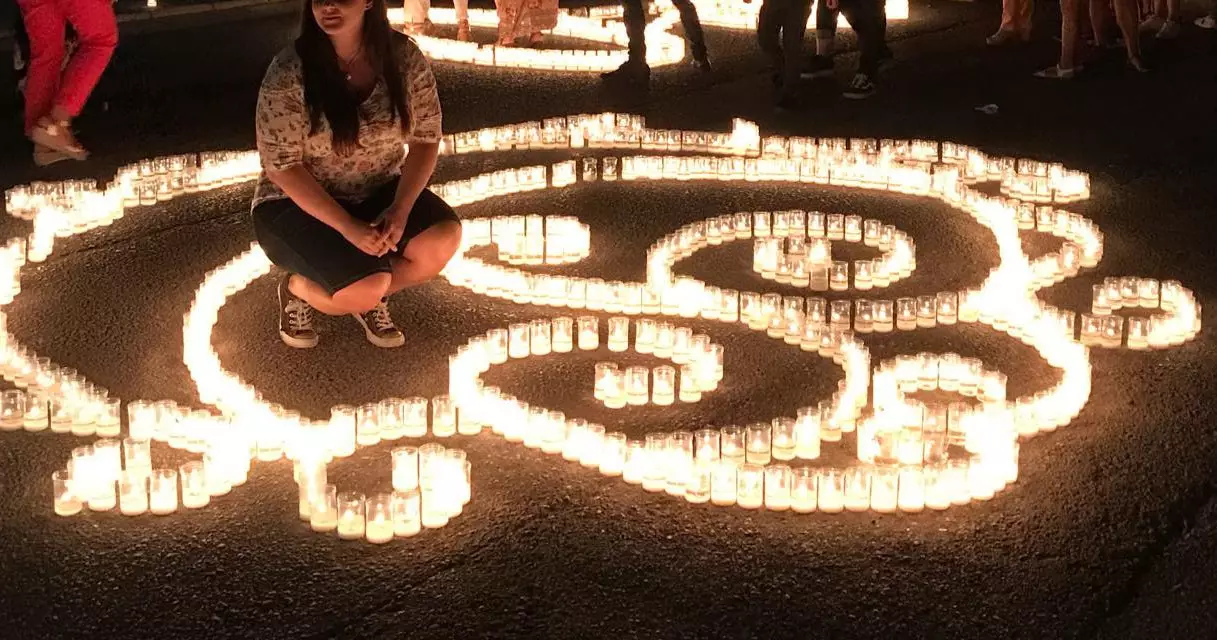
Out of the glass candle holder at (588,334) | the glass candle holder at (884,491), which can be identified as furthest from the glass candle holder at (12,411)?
the glass candle holder at (884,491)

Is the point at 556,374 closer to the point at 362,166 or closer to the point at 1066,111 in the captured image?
the point at 362,166

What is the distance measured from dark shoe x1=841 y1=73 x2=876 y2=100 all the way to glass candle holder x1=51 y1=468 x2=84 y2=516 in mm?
8134

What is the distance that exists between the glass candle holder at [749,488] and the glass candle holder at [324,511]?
1.45 metres

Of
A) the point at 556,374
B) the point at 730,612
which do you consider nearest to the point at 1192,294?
the point at 556,374

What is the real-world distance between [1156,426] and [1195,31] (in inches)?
401

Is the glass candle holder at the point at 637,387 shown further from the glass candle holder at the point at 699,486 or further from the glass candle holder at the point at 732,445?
the glass candle holder at the point at 699,486

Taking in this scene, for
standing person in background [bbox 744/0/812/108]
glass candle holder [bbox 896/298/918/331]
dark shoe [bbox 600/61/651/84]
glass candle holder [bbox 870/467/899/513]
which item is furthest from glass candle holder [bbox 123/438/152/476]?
dark shoe [bbox 600/61/651/84]

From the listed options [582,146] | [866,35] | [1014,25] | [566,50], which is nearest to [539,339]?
[582,146]

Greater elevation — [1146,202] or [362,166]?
[362,166]

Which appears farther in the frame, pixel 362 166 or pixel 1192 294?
pixel 1192 294

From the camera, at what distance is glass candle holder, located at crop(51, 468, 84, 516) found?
619cm

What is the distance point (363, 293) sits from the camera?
24.6 feet

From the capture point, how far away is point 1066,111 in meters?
12.8

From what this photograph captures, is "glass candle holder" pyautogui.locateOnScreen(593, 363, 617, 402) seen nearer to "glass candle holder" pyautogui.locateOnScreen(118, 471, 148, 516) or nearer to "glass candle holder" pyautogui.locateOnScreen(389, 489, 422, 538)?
"glass candle holder" pyautogui.locateOnScreen(389, 489, 422, 538)
